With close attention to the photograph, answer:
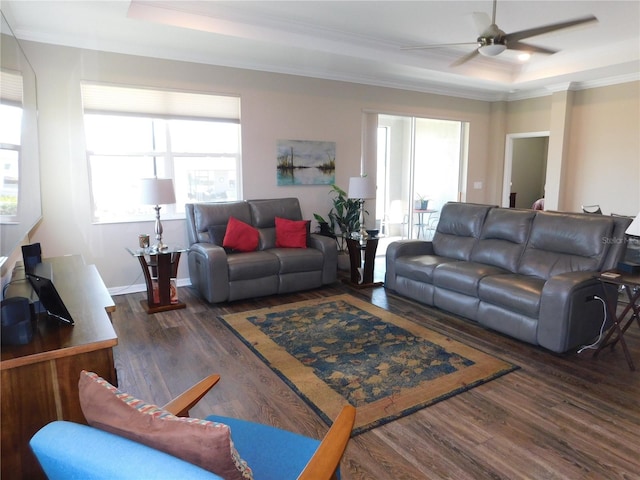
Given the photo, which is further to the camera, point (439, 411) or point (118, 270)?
point (118, 270)

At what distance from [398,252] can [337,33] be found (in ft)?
8.31

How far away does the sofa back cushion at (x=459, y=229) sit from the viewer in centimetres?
445

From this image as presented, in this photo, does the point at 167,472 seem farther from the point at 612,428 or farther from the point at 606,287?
the point at 606,287

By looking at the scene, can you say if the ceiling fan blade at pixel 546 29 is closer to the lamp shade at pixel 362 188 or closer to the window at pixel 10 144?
the lamp shade at pixel 362 188

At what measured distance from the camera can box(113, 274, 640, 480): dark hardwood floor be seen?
6.50 feet

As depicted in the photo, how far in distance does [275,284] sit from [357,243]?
44.1 inches

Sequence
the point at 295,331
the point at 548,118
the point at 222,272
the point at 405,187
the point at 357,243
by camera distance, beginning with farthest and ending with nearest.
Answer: the point at 405,187
the point at 548,118
the point at 357,243
the point at 222,272
the point at 295,331

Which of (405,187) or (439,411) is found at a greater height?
(405,187)

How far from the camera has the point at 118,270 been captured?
4668 millimetres

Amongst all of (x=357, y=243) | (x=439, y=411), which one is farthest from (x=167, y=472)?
(x=357, y=243)

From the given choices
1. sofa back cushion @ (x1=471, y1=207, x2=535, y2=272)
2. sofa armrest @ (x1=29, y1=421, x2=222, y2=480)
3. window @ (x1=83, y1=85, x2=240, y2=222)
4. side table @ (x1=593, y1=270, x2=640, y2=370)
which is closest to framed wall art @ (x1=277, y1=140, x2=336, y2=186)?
window @ (x1=83, y1=85, x2=240, y2=222)

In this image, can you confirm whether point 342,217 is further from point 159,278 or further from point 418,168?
point 159,278

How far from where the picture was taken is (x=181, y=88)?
475 cm

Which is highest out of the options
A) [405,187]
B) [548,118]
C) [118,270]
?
[548,118]
